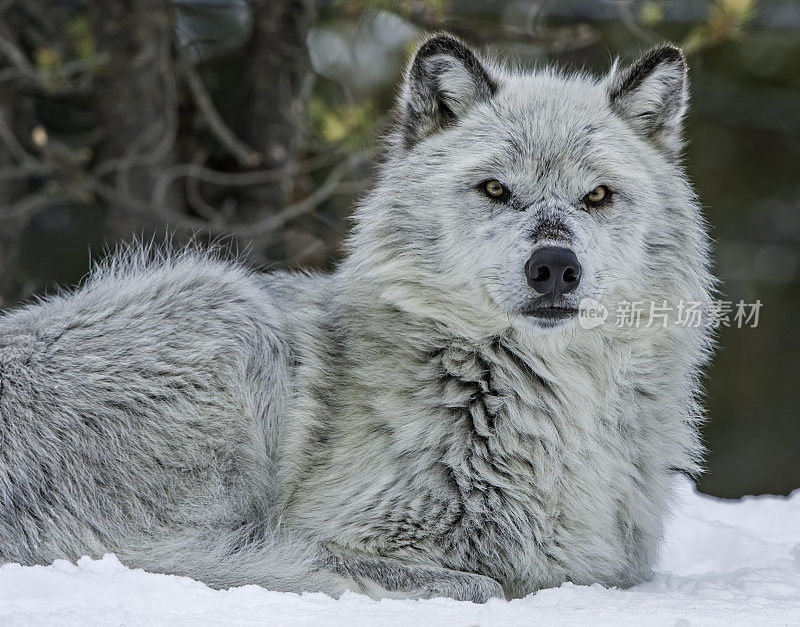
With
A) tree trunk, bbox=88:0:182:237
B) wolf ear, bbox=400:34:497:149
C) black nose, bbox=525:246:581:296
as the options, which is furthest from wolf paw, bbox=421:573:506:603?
tree trunk, bbox=88:0:182:237

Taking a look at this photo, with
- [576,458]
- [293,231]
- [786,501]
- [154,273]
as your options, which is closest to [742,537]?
[786,501]

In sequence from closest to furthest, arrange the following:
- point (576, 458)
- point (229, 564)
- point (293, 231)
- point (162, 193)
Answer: point (229, 564) → point (576, 458) → point (162, 193) → point (293, 231)

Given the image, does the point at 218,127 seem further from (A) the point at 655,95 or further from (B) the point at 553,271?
(B) the point at 553,271

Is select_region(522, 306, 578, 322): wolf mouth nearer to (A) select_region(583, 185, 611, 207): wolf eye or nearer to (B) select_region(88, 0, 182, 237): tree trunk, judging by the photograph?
(A) select_region(583, 185, 611, 207): wolf eye

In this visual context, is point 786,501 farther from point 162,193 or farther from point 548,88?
point 162,193

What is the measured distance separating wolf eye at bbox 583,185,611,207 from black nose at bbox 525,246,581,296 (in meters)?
0.41

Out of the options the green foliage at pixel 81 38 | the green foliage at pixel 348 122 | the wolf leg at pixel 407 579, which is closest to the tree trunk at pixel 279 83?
the green foliage at pixel 348 122

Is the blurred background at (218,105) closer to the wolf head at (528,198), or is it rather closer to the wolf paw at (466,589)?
the wolf head at (528,198)

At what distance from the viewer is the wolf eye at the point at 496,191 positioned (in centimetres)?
399

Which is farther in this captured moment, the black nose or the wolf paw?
the black nose

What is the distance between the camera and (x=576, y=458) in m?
3.87

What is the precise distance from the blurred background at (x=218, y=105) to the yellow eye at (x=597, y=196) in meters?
2.02

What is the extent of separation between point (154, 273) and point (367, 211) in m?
1.03

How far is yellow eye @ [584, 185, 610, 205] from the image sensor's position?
3.99 m
